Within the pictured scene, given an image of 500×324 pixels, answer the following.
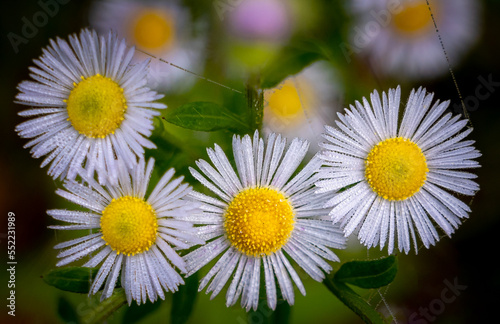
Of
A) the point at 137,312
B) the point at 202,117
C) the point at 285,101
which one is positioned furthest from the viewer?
the point at 285,101

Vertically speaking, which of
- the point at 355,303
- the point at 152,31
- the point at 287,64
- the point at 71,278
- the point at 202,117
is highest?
the point at 152,31

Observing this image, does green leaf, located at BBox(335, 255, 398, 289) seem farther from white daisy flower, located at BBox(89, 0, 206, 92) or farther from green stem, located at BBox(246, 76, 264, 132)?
white daisy flower, located at BBox(89, 0, 206, 92)

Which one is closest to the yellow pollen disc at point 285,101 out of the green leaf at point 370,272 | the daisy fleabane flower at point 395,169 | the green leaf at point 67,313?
the daisy fleabane flower at point 395,169

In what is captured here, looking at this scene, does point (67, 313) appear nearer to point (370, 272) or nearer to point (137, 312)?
point (137, 312)

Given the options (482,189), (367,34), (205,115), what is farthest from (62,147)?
(482,189)

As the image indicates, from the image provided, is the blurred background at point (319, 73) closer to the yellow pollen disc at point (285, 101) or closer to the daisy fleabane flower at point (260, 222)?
the yellow pollen disc at point (285, 101)

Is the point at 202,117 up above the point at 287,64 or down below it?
below

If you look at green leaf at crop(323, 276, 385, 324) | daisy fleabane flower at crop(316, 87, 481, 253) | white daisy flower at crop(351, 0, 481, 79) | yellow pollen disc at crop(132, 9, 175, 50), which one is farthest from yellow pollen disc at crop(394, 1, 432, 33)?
green leaf at crop(323, 276, 385, 324)

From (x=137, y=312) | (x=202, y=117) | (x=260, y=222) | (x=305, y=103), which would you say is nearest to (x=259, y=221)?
(x=260, y=222)
